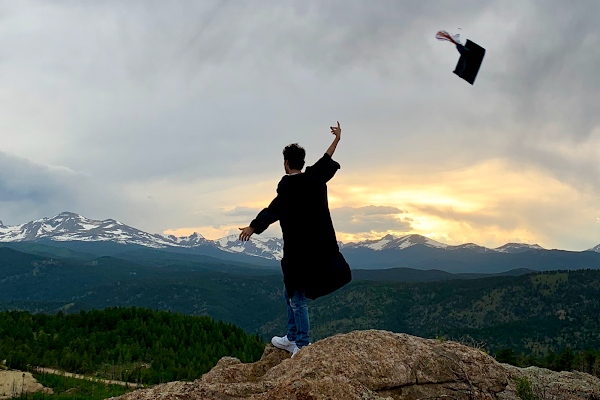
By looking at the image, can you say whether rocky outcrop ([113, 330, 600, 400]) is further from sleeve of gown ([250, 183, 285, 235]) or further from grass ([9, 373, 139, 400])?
grass ([9, 373, 139, 400])

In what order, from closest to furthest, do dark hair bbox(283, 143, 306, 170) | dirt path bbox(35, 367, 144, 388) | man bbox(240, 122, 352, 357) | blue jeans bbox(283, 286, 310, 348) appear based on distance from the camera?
man bbox(240, 122, 352, 357) < blue jeans bbox(283, 286, 310, 348) < dark hair bbox(283, 143, 306, 170) < dirt path bbox(35, 367, 144, 388)

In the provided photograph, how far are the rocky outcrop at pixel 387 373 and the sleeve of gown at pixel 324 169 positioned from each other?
2.99 meters

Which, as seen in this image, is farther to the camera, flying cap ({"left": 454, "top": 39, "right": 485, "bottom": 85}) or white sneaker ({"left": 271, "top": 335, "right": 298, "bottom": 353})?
flying cap ({"left": 454, "top": 39, "right": 485, "bottom": 85})

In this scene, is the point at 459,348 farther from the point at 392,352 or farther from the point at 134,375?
the point at 134,375

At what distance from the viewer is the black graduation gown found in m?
7.50

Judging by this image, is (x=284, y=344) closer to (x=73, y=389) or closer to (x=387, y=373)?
(x=387, y=373)

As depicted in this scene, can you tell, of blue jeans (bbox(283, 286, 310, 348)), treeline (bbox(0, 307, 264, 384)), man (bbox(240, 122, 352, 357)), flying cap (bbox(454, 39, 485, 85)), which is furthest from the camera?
treeline (bbox(0, 307, 264, 384))

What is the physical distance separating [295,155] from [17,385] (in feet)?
65.7

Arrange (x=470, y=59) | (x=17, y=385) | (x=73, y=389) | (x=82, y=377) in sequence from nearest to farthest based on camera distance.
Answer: (x=470, y=59), (x=17, y=385), (x=73, y=389), (x=82, y=377)

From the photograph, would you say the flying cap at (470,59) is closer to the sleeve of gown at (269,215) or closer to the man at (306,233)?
the man at (306,233)

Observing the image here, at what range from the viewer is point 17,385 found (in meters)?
19.9

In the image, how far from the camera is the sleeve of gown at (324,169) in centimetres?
795

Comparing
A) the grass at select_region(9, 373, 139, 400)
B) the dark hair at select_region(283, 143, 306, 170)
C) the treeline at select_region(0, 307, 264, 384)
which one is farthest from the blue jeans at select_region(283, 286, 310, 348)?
the treeline at select_region(0, 307, 264, 384)

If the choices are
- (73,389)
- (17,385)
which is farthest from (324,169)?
(17,385)
